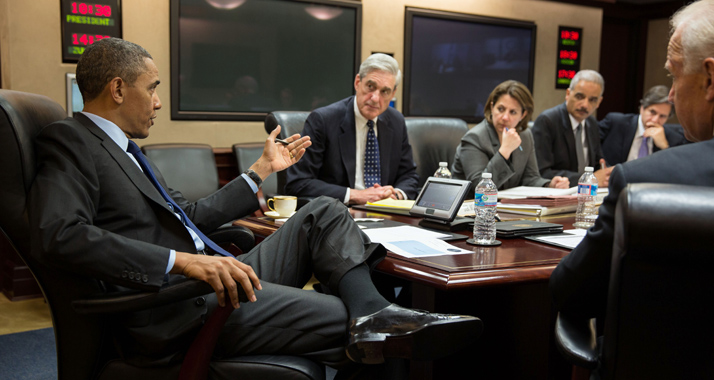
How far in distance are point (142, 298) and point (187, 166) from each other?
2.69 m

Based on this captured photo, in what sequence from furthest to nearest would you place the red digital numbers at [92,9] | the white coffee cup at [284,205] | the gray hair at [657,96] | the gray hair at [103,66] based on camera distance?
1. the gray hair at [657,96]
2. the red digital numbers at [92,9]
3. the white coffee cup at [284,205]
4. the gray hair at [103,66]

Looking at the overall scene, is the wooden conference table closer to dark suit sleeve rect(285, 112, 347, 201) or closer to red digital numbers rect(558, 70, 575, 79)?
dark suit sleeve rect(285, 112, 347, 201)

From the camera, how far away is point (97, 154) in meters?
1.44

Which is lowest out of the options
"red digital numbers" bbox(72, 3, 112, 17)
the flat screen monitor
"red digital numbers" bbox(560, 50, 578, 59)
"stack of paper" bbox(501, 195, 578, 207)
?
"stack of paper" bbox(501, 195, 578, 207)

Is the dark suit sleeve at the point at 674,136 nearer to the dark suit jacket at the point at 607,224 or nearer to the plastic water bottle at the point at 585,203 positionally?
the plastic water bottle at the point at 585,203

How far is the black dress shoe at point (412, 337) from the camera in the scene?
128 centimetres

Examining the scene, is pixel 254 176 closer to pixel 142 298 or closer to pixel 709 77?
pixel 142 298

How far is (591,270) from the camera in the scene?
1008mm

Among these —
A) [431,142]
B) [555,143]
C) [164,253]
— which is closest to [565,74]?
[555,143]

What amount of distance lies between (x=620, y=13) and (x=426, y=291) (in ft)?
20.9

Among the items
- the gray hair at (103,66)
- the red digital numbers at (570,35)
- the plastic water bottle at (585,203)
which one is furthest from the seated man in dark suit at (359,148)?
the red digital numbers at (570,35)

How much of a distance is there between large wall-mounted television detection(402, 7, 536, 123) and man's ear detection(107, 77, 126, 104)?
3563 millimetres

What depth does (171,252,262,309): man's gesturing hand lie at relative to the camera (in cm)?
125

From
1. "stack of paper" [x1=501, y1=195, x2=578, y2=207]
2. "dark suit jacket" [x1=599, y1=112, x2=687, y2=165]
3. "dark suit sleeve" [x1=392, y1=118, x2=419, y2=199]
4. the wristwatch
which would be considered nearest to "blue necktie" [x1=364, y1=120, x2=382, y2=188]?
"dark suit sleeve" [x1=392, y1=118, x2=419, y2=199]
